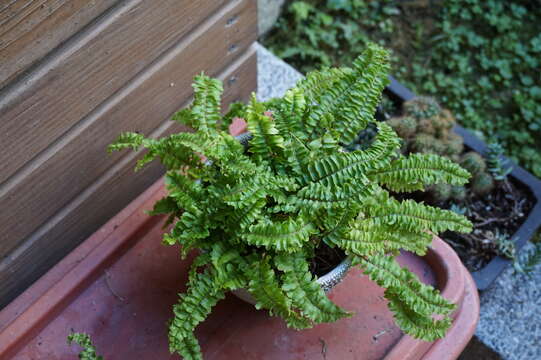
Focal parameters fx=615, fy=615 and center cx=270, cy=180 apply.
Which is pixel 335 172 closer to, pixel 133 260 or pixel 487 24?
pixel 133 260

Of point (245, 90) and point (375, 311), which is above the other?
point (245, 90)

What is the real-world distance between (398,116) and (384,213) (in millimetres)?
1172

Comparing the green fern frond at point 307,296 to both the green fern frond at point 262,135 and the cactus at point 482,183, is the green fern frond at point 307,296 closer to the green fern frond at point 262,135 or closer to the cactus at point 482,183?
the green fern frond at point 262,135

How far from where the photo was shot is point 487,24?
10.4ft

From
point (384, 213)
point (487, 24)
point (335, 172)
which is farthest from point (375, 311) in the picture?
point (487, 24)

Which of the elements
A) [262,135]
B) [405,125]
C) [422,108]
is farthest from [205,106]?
[422,108]

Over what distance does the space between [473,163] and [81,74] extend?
1.50 m

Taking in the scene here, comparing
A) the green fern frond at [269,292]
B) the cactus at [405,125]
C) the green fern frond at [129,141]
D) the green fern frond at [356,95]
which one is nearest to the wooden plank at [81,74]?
the green fern frond at [129,141]

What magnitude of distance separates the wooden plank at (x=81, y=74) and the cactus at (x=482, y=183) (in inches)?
51.0

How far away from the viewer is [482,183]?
7.82 ft

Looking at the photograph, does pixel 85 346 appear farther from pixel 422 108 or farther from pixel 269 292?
pixel 422 108

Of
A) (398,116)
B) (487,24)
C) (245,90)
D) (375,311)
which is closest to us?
(375,311)

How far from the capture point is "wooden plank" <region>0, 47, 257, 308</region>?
174 centimetres

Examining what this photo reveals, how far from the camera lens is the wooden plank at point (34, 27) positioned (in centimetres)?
133
